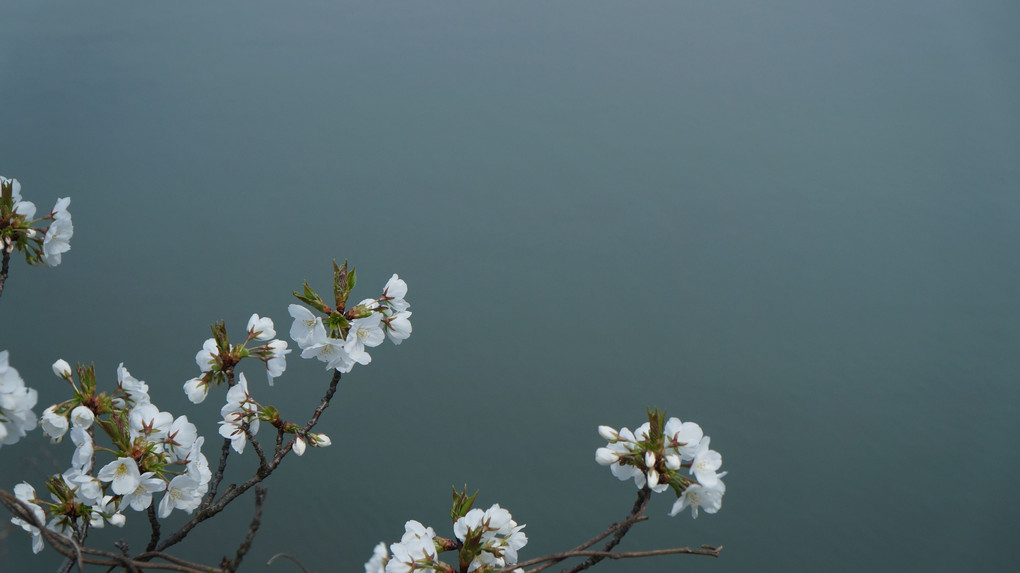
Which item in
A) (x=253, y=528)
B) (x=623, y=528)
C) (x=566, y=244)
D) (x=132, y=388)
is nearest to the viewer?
(x=253, y=528)

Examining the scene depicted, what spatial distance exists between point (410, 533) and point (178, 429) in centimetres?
25

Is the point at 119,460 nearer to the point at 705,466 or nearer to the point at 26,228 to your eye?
the point at 26,228

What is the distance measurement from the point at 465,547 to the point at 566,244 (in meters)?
1.64

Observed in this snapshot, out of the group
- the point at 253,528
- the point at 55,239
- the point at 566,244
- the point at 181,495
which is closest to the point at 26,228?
the point at 55,239

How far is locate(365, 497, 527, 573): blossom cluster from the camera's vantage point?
0.59 meters

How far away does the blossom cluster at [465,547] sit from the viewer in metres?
0.59

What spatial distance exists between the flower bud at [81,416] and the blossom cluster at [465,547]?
0.99 ft

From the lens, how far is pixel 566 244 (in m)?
2.17

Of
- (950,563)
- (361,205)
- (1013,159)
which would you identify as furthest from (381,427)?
(1013,159)

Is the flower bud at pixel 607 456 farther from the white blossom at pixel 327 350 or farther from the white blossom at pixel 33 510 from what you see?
the white blossom at pixel 33 510

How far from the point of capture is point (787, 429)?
195 centimetres

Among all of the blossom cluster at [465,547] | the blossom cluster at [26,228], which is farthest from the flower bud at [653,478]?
the blossom cluster at [26,228]

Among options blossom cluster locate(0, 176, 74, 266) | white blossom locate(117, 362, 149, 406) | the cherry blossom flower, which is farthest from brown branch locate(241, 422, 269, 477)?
the cherry blossom flower

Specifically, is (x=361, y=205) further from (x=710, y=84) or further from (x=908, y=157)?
(x=908, y=157)
